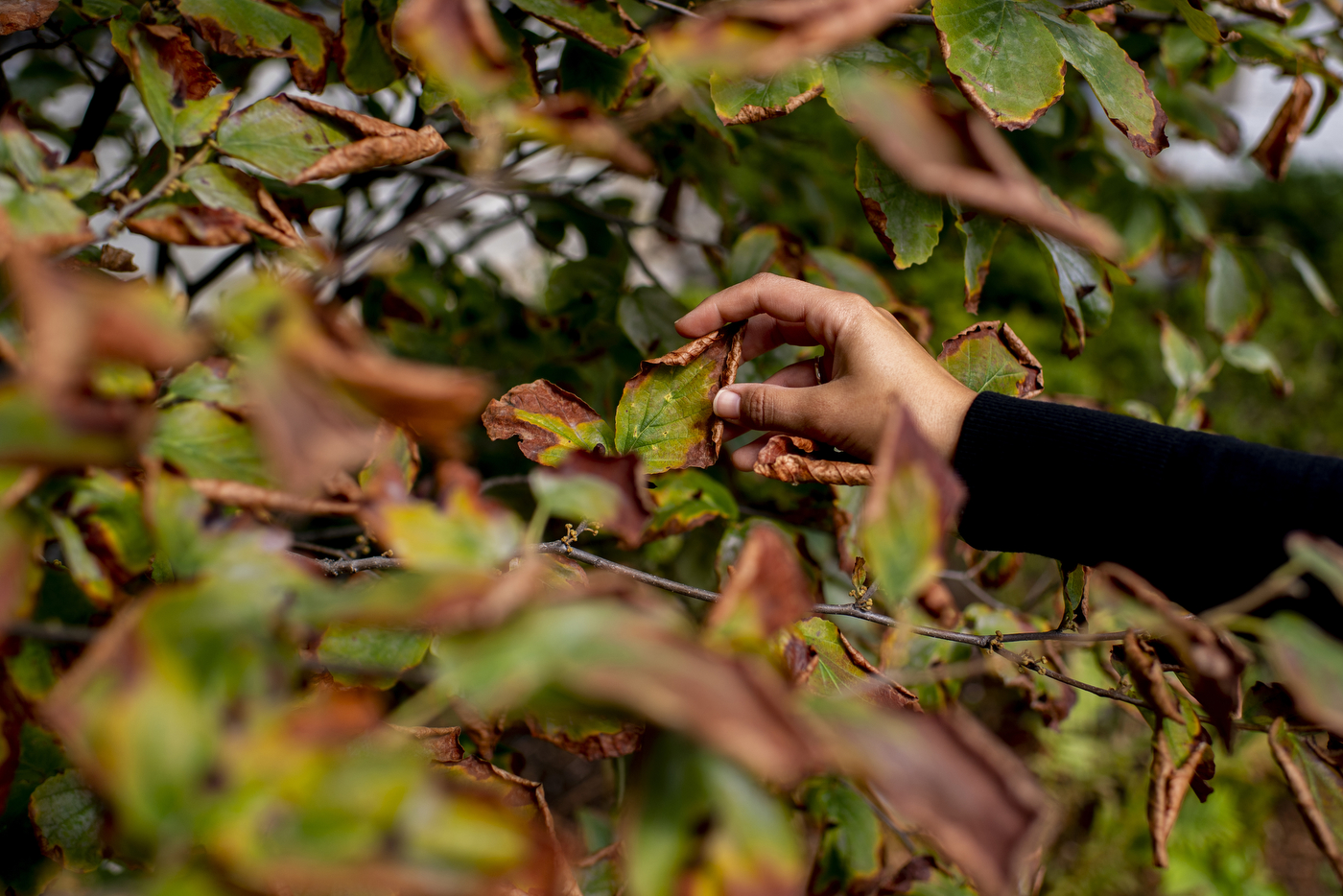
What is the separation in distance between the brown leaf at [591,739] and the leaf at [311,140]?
1.52 feet

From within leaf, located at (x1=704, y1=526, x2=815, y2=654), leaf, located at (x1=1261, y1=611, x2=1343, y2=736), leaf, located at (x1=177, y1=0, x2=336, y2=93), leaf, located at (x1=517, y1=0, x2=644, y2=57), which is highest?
leaf, located at (x1=177, y1=0, x2=336, y2=93)

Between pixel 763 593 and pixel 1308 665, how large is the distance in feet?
0.75

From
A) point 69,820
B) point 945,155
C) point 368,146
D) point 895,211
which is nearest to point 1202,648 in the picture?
point 945,155

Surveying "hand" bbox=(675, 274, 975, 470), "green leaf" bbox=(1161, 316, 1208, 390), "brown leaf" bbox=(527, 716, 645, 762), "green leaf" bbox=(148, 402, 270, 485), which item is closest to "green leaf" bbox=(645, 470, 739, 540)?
"hand" bbox=(675, 274, 975, 470)

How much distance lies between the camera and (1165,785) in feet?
2.01

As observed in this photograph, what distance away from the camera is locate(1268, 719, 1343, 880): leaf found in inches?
A: 21.1

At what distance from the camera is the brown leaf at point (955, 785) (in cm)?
30

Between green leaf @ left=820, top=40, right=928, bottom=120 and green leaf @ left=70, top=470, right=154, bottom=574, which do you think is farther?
green leaf @ left=820, top=40, right=928, bottom=120

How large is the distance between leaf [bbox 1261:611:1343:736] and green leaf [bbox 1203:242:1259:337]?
1068mm

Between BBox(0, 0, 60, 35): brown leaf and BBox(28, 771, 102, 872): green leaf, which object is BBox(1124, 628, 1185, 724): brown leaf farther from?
BBox(0, 0, 60, 35): brown leaf

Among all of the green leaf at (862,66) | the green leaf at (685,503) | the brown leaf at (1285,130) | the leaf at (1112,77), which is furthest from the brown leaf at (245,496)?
the brown leaf at (1285,130)

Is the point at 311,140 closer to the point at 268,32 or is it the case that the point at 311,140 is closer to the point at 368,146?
the point at 368,146

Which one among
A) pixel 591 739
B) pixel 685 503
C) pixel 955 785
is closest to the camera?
pixel 955 785

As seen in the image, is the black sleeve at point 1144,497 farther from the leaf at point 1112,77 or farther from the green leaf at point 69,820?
the green leaf at point 69,820
